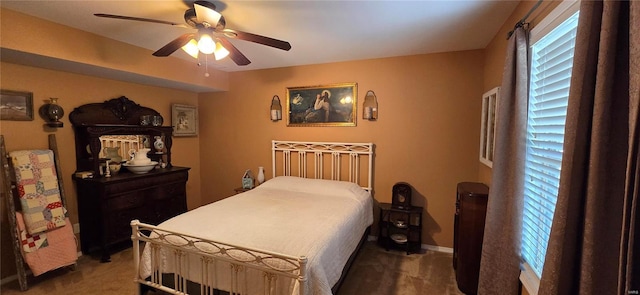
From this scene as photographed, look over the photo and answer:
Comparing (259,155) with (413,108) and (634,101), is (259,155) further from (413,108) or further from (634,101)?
(634,101)

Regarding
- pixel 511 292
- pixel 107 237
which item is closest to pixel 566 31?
pixel 511 292

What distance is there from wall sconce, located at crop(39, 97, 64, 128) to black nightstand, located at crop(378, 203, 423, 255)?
3652 mm

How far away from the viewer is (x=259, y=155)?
4.15 meters

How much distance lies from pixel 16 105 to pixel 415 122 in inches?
163

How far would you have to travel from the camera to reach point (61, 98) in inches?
112

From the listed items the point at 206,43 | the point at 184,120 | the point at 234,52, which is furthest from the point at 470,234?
the point at 184,120

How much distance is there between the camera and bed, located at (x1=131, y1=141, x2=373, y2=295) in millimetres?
1652

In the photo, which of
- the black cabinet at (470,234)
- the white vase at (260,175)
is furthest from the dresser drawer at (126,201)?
the black cabinet at (470,234)

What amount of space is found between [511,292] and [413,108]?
212cm

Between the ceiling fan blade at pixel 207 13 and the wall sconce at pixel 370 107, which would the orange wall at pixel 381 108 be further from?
the ceiling fan blade at pixel 207 13

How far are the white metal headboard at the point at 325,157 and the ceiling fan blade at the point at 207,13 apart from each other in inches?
83.4

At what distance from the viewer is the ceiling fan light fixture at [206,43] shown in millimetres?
2012

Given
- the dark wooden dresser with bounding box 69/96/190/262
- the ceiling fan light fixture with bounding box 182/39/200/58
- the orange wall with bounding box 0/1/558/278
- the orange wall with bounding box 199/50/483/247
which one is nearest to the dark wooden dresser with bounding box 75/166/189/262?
the dark wooden dresser with bounding box 69/96/190/262

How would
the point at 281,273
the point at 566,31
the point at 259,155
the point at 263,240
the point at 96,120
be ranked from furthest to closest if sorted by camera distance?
the point at 259,155
the point at 96,120
the point at 263,240
the point at 281,273
the point at 566,31
